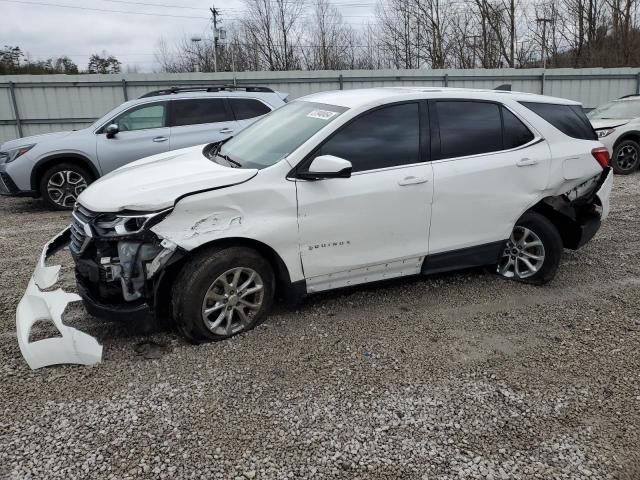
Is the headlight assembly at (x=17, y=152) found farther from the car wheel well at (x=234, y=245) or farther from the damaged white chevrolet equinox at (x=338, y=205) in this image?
the car wheel well at (x=234, y=245)

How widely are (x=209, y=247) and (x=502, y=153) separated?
2544 millimetres

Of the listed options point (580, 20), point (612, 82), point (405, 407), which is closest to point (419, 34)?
point (580, 20)

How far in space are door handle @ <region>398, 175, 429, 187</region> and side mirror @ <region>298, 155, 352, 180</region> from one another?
0.52 meters

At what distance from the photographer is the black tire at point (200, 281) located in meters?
3.55

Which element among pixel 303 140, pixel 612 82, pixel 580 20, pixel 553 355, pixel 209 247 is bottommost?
pixel 553 355

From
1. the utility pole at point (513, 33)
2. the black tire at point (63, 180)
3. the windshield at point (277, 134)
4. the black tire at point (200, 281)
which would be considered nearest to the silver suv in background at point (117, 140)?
the black tire at point (63, 180)

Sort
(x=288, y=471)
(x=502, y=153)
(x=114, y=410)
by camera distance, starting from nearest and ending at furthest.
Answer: (x=288, y=471) → (x=114, y=410) → (x=502, y=153)

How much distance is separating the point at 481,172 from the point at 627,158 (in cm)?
862

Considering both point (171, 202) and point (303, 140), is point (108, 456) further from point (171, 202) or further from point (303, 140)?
point (303, 140)

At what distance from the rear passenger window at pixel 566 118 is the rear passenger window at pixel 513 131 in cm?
23

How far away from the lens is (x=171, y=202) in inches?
136

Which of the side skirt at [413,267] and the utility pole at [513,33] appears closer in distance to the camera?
the side skirt at [413,267]

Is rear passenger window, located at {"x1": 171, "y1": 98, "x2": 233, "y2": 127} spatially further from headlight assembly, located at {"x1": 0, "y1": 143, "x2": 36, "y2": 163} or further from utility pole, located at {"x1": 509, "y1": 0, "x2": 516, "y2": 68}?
utility pole, located at {"x1": 509, "y1": 0, "x2": 516, "y2": 68}

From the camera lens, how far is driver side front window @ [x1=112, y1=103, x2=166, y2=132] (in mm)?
8641
